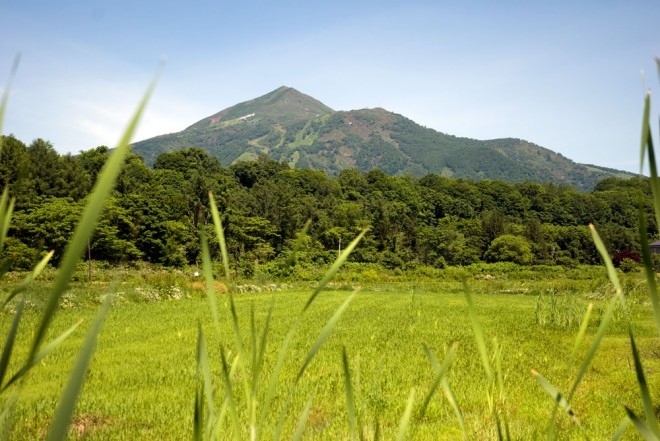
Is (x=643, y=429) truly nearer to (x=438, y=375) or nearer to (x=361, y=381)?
(x=438, y=375)

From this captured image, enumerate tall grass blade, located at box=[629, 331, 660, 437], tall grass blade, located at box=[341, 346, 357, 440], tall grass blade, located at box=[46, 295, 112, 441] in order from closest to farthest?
tall grass blade, located at box=[46, 295, 112, 441] → tall grass blade, located at box=[629, 331, 660, 437] → tall grass blade, located at box=[341, 346, 357, 440]

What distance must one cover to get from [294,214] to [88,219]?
6733cm

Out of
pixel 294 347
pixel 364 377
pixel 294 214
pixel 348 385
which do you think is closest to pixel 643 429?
pixel 348 385

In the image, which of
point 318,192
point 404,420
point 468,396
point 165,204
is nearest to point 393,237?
point 318,192

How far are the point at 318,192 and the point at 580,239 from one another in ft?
136

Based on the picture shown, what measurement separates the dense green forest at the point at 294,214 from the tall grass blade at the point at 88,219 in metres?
28.9

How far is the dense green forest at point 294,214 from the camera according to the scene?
4656 centimetres

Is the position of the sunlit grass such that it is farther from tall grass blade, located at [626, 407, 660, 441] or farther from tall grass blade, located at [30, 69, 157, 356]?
tall grass blade, located at [30, 69, 157, 356]

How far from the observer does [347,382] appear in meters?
0.75

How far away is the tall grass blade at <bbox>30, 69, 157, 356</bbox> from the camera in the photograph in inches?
13.6

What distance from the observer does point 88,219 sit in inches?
13.7

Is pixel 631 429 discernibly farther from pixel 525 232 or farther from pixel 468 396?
pixel 525 232

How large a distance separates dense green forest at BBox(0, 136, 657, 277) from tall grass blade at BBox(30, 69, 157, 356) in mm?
28898

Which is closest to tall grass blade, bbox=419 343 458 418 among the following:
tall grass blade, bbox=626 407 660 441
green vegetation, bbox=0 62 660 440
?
green vegetation, bbox=0 62 660 440
